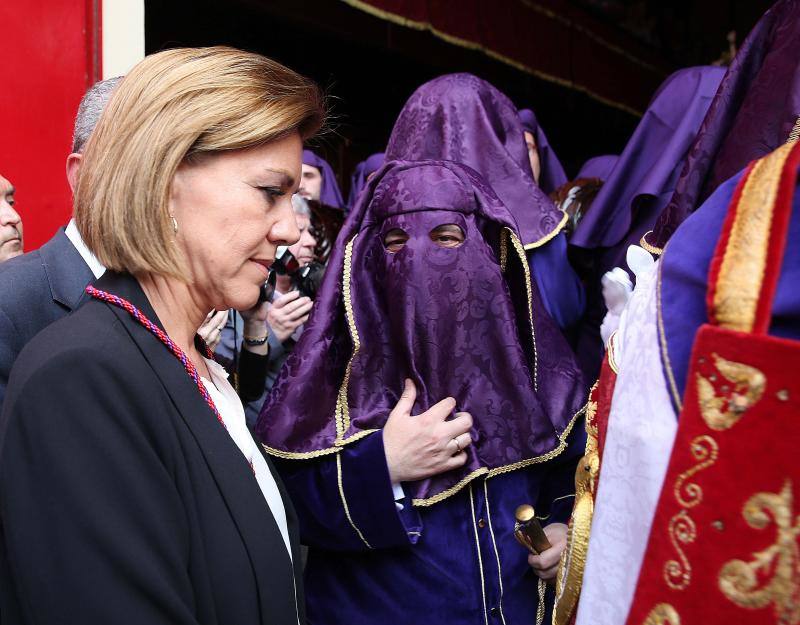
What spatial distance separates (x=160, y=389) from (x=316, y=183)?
10.2 feet

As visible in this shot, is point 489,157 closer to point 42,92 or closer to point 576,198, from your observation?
point 576,198

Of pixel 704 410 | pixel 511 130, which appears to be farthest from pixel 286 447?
pixel 511 130

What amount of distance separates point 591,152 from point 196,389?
9444mm

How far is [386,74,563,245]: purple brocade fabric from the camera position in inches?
98.9

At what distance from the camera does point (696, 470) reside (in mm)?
742

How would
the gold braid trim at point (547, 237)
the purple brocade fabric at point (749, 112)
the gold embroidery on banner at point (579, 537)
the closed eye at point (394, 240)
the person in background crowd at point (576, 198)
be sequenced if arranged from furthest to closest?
the person in background crowd at point (576, 198)
the gold braid trim at point (547, 237)
the closed eye at point (394, 240)
the purple brocade fabric at point (749, 112)
the gold embroidery on banner at point (579, 537)

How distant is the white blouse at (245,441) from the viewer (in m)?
1.36

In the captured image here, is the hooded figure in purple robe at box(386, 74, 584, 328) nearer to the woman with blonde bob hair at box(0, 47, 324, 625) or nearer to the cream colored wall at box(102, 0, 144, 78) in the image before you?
the cream colored wall at box(102, 0, 144, 78)

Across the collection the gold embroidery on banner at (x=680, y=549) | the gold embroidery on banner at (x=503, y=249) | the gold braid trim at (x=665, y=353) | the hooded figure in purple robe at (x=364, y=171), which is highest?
the gold braid trim at (x=665, y=353)

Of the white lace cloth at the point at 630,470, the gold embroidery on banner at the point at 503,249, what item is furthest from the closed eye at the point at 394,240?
the white lace cloth at the point at 630,470

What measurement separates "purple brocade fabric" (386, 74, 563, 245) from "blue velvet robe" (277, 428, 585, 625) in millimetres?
942

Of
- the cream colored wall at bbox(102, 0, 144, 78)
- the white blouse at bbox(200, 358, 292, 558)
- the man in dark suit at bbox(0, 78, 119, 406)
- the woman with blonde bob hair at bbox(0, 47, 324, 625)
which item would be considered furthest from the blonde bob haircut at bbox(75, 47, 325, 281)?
the cream colored wall at bbox(102, 0, 144, 78)

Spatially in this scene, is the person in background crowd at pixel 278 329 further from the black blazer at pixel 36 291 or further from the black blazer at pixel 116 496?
the black blazer at pixel 116 496

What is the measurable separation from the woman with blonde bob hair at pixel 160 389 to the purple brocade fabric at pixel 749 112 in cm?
86
